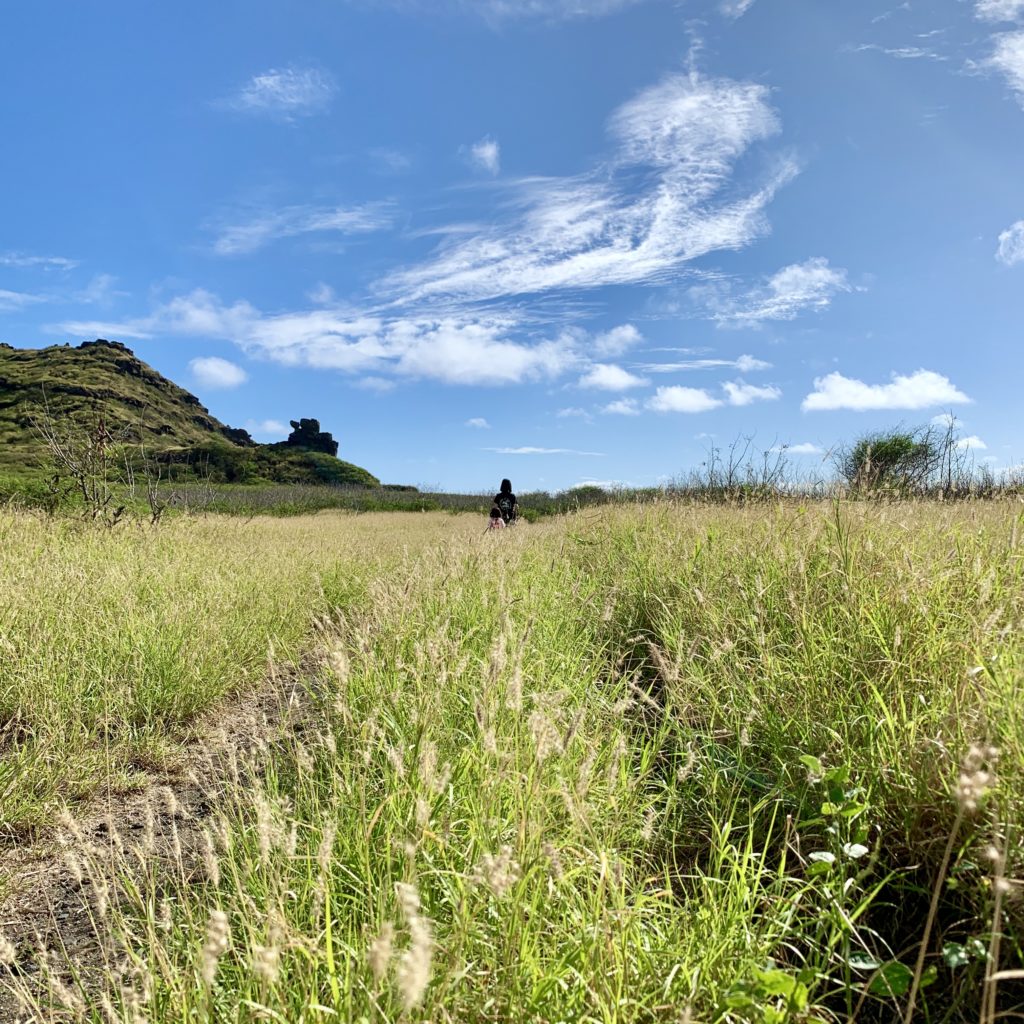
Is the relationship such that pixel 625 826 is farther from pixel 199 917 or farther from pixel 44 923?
pixel 44 923

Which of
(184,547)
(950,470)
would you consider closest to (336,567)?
(184,547)

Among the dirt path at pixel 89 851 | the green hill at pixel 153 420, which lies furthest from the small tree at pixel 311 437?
the dirt path at pixel 89 851

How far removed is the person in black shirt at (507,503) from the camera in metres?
14.1

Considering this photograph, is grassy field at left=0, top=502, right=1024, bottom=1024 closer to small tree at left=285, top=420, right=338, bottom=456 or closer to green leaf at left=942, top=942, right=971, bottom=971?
green leaf at left=942, top=942, right=971, bottom=971

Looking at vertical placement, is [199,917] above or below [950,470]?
below

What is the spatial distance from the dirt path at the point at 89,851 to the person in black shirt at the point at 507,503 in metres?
10.4

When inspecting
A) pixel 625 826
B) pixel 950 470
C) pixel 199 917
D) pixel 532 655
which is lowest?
pixel 199 917

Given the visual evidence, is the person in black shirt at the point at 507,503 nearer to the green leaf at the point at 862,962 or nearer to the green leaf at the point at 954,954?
the green leaf at the point at 862,962

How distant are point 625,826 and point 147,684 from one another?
128 inches

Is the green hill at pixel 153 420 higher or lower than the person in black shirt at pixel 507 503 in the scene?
higher

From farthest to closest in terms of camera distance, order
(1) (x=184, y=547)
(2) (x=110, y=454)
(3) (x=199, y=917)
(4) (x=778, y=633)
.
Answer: (2) (x=110, y=454) < (1) (x=184, y=547) < (4) (x=778, y=633) < (3) (x=199, y=917)

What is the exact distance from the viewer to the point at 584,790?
65.6 inches

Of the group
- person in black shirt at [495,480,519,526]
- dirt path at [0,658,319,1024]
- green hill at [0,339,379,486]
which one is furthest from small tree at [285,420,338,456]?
dirt path at [0,658,319,1024]

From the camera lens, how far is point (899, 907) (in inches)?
82.1
